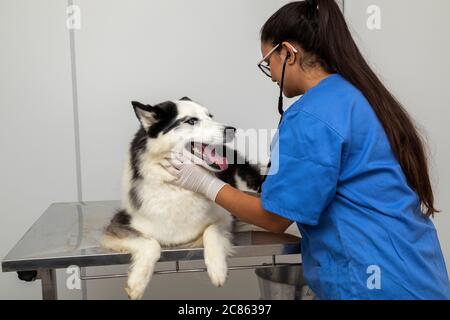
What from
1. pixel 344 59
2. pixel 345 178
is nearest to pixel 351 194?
pixel 345 178

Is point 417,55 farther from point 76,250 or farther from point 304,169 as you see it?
point 76,250

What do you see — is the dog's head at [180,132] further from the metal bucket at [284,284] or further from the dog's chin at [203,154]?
the metal bucket at [284,284]

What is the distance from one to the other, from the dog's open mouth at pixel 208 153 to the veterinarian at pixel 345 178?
0.74 feet

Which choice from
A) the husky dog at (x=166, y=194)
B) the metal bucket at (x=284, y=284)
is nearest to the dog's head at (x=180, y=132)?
the husky dog at (x=166, y=194)

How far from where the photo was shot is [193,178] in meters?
1.26

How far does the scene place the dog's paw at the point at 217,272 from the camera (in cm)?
120

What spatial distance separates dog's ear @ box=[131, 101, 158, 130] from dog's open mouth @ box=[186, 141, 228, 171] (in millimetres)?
145

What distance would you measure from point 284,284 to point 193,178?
83 centimetres

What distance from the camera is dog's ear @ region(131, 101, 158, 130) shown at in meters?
1.30

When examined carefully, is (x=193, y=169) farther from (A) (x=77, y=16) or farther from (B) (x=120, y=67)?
(A) (x=77, y=16)

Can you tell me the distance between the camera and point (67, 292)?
2344 millimetres

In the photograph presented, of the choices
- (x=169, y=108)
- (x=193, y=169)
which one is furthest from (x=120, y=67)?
(x=193, y=169)

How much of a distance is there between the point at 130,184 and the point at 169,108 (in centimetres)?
29

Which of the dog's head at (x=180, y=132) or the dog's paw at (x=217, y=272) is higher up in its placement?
the dog's head at (x=180, y=132)
